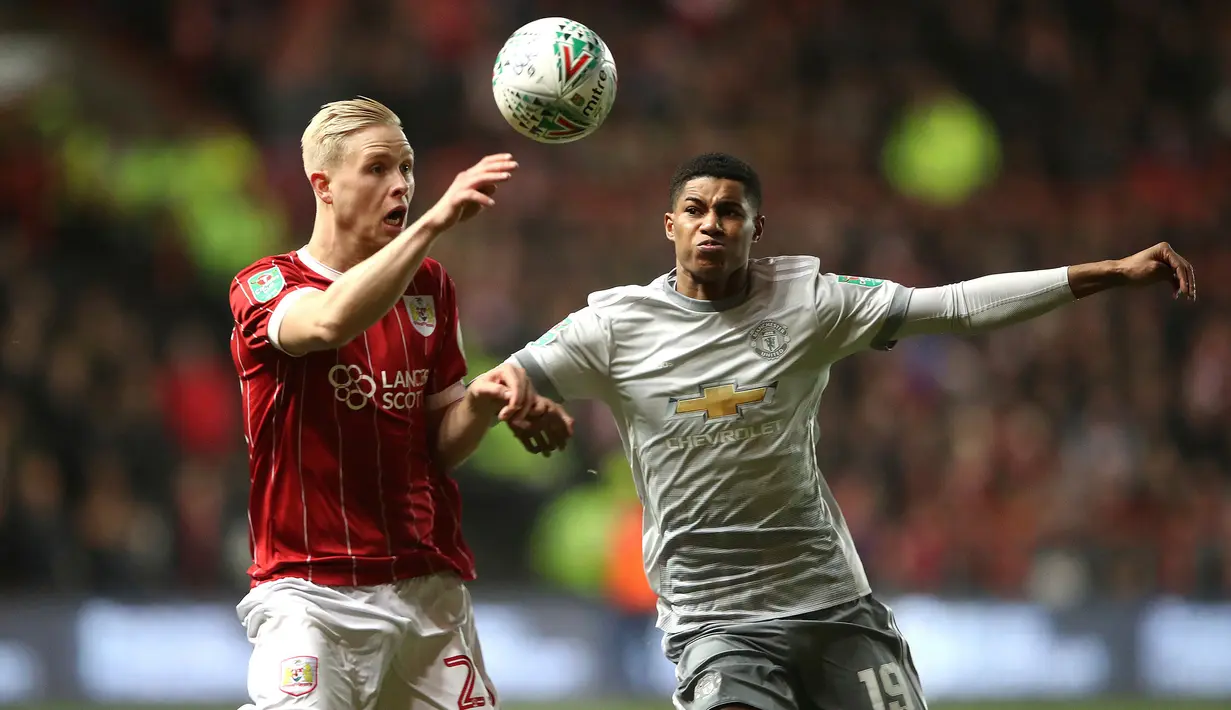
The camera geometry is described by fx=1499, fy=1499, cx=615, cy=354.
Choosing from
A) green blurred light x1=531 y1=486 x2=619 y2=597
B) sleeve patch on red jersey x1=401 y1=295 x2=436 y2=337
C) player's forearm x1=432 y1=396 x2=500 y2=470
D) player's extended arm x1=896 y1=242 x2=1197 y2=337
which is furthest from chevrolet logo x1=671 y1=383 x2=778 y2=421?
green blurred light x1=531 y1=486 x2=619 y2=597

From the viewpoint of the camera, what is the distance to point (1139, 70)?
15055 mm

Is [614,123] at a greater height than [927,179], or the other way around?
[614,123]

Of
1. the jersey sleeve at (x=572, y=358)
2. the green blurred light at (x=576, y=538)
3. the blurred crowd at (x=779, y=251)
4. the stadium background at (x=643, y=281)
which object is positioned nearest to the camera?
the jersey sleeve at (x=572, y=358)

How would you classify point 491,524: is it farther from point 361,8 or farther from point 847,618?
point 847,618

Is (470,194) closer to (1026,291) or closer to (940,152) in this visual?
(1026,291)

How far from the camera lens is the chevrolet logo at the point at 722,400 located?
4.78m

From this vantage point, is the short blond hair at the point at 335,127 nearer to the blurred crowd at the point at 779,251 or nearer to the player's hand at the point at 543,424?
the player's hand at the point at 543,424

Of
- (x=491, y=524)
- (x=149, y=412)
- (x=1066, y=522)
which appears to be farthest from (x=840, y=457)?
(x=149, y=412)

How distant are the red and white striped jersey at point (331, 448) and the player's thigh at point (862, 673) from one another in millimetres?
1217

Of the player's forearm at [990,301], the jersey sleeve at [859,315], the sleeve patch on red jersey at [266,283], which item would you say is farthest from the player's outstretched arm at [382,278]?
the player's forearm at [990,301]

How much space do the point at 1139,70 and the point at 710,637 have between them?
1203 centimetres

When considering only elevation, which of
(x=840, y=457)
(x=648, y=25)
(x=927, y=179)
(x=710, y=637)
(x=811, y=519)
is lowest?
(x=710, y=637)

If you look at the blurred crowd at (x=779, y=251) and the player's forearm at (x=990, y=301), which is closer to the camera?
the player's forearm at (x=990, y=301)

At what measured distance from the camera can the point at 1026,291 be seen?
4.71 meters
